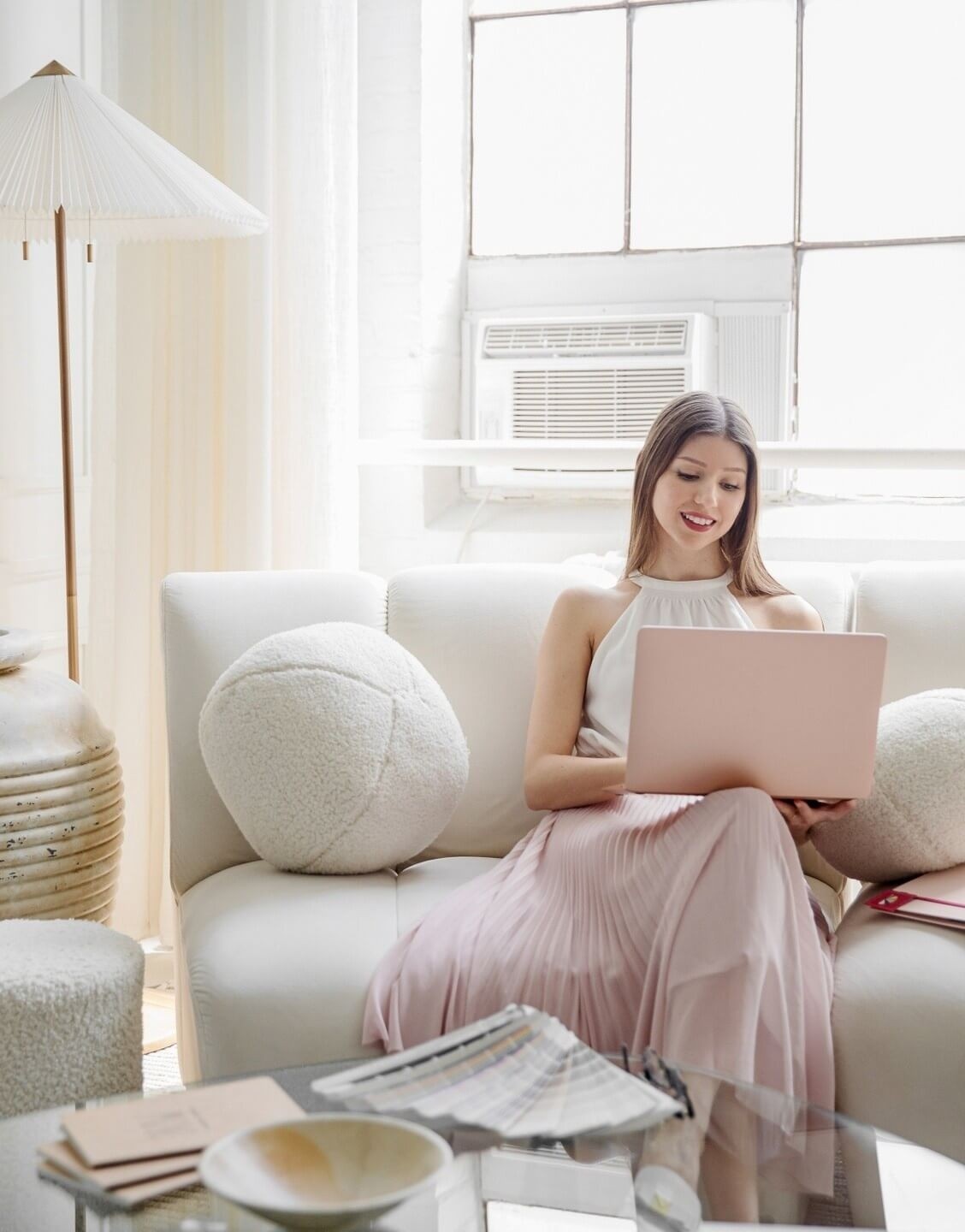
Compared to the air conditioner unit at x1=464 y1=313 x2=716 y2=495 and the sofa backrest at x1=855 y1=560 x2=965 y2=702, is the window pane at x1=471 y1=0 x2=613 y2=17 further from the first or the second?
the sofa backrest at x1=855 y1=560 x2=965 y2=702

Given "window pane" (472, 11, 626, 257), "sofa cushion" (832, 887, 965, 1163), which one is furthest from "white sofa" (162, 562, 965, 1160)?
"window pane" (472, 11, 626, 257)

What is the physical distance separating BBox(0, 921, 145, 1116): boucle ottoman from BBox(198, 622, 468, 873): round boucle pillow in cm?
32

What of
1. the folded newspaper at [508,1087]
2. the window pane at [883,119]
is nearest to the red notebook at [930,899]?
the folded newspaper at [508,1087]

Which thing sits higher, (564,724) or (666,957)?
(564,724)

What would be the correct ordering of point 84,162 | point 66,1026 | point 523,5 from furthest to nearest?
point 523,5 < point 84,162 < point 66,1026

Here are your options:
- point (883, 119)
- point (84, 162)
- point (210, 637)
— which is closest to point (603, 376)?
point (883, 119)

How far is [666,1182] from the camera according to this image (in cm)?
101

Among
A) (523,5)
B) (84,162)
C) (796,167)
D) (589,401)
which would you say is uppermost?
(523,5)

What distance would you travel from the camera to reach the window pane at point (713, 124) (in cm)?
338

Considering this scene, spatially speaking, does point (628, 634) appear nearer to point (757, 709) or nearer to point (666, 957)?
point (757, 709)

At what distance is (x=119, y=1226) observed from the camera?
88cm

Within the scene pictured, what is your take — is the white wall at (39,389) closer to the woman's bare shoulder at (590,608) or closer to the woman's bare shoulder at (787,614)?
the woman's bare shoulder at (590,608)

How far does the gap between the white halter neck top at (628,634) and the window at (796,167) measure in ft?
4.43

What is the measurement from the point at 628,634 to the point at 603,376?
1540mm
